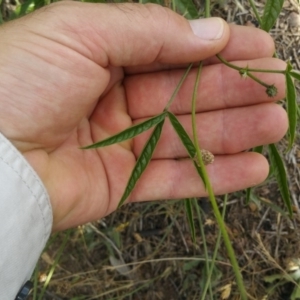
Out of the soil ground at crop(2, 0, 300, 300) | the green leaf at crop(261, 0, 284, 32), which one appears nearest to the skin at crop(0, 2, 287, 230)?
the green leaf at crop(261, 0, 284, 32)

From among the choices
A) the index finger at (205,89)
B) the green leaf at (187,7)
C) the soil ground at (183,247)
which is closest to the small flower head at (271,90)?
the index finger at (205,89)

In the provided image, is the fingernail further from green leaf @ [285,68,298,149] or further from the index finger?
green leaf @ [285,68,298,149]

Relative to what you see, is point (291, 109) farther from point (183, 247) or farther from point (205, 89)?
point (183, 247)

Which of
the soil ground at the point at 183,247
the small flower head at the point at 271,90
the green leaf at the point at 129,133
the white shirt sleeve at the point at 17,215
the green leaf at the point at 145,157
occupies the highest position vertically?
the green leaf at the point at 129,133

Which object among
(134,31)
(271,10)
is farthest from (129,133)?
(271,10)

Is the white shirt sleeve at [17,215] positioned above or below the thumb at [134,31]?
below

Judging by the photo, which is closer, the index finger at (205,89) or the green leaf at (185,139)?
the green leaf at (185,139)

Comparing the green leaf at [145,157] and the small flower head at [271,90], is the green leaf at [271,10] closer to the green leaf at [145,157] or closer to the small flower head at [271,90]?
the small flower head at [271,90]

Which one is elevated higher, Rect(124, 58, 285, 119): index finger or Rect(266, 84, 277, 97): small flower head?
Rect(266, 84, 277, 97): small flower head
